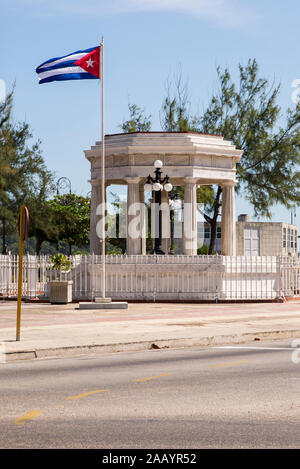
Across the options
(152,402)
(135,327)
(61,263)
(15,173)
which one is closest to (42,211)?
(15,173)

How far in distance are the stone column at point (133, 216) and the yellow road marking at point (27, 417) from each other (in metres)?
24.9

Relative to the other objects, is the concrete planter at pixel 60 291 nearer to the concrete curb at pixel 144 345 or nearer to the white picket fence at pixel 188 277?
the white picket fence at pixel 188 277

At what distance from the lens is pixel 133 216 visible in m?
32.8

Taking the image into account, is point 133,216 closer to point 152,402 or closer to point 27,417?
point 152,402

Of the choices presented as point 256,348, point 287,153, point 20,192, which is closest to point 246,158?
point 287,153

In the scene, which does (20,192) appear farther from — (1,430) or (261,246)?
(1,430)

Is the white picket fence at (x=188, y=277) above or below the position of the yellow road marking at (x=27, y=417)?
above

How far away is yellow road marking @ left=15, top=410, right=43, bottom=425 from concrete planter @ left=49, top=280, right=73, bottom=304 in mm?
19644

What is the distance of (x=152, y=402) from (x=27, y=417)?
5.11ft

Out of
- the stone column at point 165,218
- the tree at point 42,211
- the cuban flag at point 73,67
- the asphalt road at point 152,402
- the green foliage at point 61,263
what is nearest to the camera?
the asphalt road at point 152,402

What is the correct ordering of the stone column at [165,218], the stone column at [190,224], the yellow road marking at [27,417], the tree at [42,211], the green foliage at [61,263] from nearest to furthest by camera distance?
the yellow road marking at [27,417] < the green foliage at [61,263] < the stone column at [190,224] < the stone column at [165,218] < the tree at [42,211]

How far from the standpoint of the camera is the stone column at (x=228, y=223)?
3416 cm

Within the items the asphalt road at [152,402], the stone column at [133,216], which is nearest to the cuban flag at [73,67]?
the stone column at [133,216]

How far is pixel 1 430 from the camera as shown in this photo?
7062 mm
